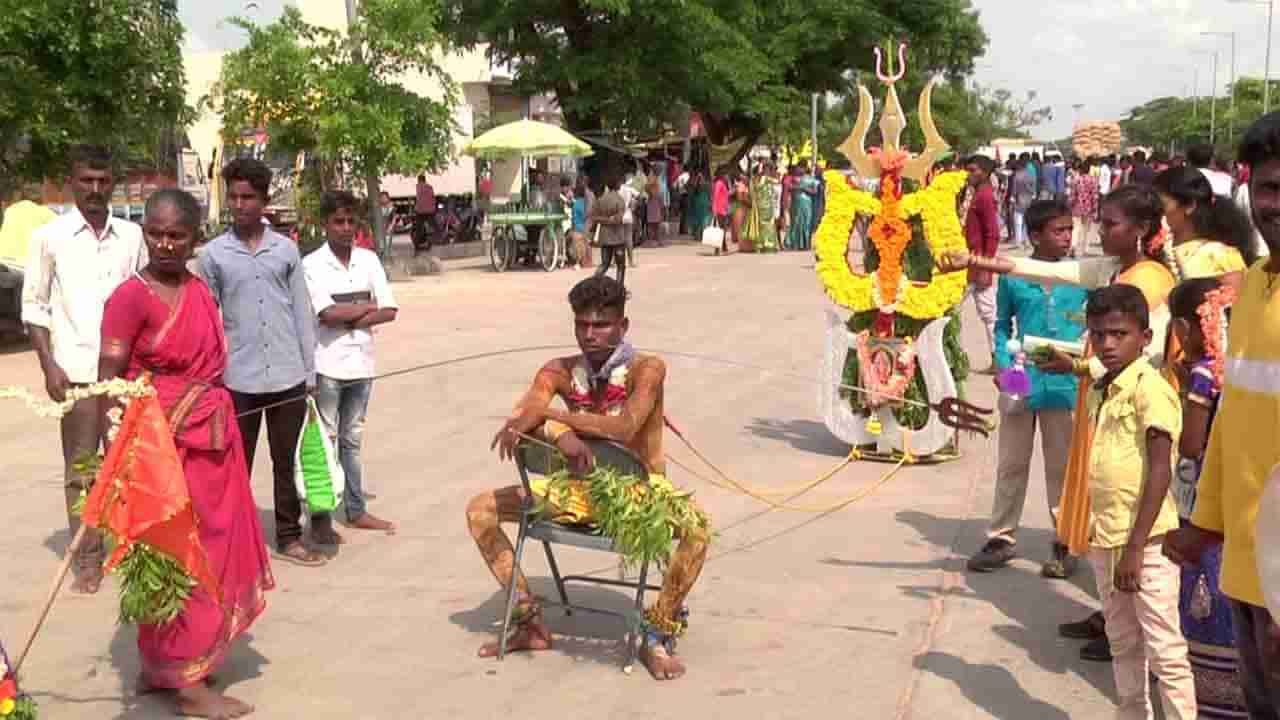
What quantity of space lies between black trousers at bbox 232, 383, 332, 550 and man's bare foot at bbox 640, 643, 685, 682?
7.46ft

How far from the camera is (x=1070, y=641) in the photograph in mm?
5719

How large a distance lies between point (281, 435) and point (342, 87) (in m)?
14.6

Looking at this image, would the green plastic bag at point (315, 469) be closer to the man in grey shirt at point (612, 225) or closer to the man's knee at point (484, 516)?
the man's knee at point (484, 516)

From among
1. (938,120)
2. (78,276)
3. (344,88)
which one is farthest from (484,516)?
(938,120)

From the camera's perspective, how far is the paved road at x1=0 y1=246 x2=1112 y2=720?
5172mm

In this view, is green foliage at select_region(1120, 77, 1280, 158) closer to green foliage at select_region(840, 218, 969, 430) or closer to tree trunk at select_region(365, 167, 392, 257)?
tree trunk at select_region(365, 167, 392, 257)

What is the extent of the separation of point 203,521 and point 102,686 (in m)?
0.85

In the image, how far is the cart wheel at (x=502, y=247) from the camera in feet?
81.5

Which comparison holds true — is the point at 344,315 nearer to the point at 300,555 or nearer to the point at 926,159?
the point at 300,555

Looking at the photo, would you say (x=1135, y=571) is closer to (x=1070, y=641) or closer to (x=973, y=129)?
(x=1070, y=641)

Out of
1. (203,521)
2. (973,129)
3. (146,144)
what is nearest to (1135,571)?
(203,521)

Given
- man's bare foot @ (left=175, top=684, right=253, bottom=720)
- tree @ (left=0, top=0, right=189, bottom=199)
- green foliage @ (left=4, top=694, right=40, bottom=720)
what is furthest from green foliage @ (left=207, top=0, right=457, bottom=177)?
green foliage @ (left=4, top=694, right=40, bottom=720)

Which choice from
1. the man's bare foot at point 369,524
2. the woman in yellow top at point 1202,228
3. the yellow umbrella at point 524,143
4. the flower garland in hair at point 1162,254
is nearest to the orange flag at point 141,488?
the man's bare foot at point 369,524

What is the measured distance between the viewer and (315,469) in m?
6.80
